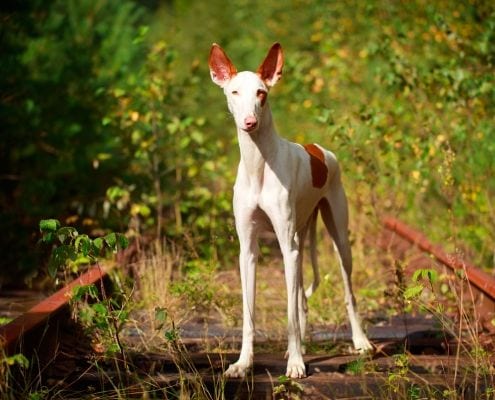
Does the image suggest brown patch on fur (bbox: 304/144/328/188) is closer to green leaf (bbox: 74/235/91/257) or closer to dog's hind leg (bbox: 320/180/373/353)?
dog's hind leg (bbox: 320/180/373/353)

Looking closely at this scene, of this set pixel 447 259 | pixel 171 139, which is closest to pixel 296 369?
pixel 447 259

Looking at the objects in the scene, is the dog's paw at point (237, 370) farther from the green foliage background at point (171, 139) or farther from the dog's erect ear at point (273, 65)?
the green foliage background at point (171, 139)

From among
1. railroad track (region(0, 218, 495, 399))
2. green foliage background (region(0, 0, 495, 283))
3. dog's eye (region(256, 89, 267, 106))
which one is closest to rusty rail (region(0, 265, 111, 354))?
railroad track (region(0, 218, 495, 399))

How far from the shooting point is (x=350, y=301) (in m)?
5.61

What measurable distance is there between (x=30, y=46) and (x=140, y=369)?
5.99 meters

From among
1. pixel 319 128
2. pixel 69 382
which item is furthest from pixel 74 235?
pixel 319 128

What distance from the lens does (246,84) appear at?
4.60 metres

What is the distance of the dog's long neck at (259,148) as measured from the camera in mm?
4801

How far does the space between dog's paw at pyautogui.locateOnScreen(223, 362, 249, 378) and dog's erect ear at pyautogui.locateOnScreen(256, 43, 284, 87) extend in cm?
158

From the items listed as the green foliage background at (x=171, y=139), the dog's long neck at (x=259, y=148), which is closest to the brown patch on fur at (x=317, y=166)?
the dog's long neck at (x=259, y=148)

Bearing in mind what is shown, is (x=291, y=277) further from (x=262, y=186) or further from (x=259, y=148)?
(x=259, y=148)

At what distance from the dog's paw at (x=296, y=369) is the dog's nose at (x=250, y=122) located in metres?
1.31

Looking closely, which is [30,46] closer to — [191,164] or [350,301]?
[191,164]

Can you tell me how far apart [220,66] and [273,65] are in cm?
30
